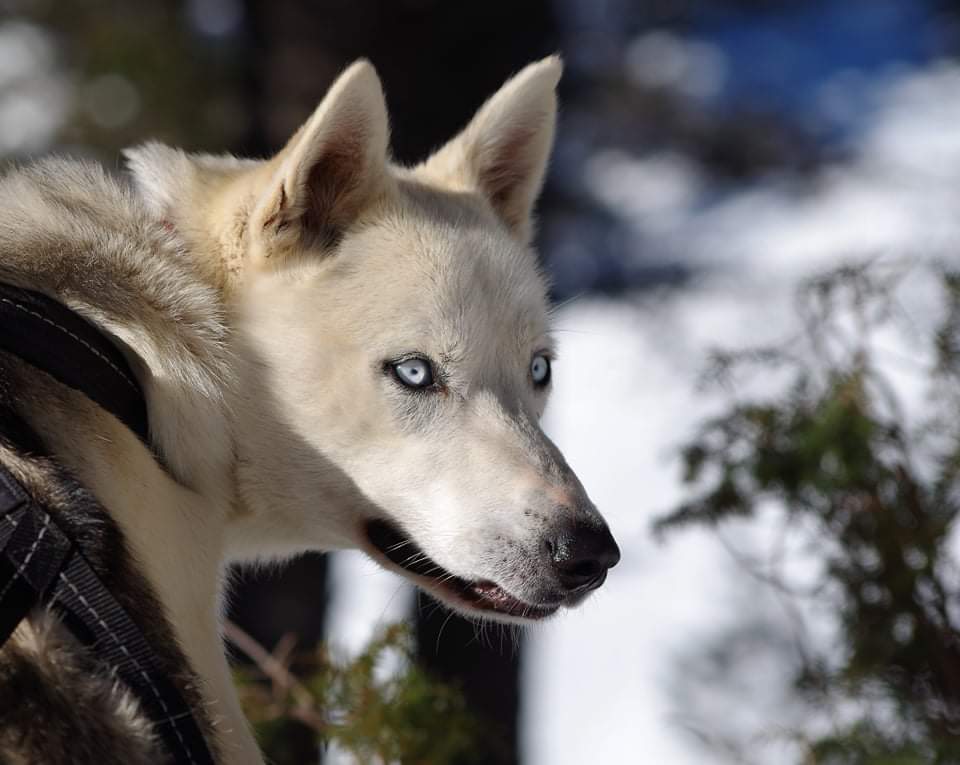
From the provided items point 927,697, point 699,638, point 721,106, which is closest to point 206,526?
point 927,697

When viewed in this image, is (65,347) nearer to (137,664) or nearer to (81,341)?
(81,341)

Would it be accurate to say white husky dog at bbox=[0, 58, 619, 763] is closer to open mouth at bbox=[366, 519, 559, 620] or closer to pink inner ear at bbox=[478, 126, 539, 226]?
open mouth at bbox=[366, 519, 559, 620]

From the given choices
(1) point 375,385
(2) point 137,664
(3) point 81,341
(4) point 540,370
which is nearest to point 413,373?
(1) point 375,385

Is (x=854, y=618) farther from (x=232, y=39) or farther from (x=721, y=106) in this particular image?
(x=232, y=39)

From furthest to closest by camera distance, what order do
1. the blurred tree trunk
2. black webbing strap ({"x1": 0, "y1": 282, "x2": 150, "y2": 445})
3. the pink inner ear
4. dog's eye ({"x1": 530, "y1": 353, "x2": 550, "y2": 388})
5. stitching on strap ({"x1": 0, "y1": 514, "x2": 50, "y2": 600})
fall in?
the blurred tree trunk
the pink inner ear
dog's eye ({"x1": 530, "y1": 353, "x2": 550, "y2": 388})
black webbing strap ({"x1": 0, "y1": 282, "x2": 150, "y2": 445})
stitching on strap ({"x1": 0, "y1": 514, "x2": 50, "y2": 600})

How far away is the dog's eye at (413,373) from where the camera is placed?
233cm

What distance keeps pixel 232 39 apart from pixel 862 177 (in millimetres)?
3664

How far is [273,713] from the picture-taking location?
2.87m

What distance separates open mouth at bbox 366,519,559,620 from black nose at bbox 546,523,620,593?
0.44ft

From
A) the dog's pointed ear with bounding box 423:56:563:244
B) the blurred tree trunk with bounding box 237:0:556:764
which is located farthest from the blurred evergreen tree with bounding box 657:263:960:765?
the blurred tree trunk with bounding box 237:0:556:764

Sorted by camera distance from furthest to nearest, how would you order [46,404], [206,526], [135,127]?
1. [135,127]
2. [206,526]
3. [46,404]

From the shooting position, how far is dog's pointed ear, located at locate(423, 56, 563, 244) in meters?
2.78

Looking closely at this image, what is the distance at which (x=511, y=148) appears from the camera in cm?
294

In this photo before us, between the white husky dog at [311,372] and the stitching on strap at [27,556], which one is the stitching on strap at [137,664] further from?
the white husky dog at [311,372]
